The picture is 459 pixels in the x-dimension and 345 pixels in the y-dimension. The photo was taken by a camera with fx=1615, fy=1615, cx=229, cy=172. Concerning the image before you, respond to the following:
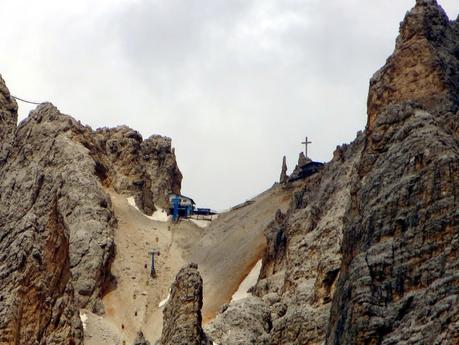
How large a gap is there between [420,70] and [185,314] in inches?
740

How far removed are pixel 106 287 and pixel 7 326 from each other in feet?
235

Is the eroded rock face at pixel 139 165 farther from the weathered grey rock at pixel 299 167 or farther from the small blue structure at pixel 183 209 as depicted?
the weathered grey rock at pixel 299 167

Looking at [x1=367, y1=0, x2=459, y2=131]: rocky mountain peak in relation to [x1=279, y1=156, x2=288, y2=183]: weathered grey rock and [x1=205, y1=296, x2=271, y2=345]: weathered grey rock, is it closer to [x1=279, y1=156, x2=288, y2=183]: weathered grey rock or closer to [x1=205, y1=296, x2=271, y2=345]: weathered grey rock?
[x1=205, y1=296, x2=271, y2=345]: weathered grey rock

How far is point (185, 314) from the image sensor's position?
89.6m

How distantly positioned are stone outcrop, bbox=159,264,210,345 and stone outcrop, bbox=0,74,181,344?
6634 millimetres

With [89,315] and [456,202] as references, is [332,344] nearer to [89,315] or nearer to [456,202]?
[456,202]

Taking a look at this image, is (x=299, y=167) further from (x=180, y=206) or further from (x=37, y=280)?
(x=37, y=280)

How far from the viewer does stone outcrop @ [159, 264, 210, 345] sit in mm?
88562

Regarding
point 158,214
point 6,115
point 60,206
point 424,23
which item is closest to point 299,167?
point 158,214

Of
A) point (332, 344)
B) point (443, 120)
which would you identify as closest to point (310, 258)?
point (443, 120)

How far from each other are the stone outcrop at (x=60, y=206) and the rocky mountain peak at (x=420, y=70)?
17.4 metres

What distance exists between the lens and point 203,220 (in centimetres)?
17225

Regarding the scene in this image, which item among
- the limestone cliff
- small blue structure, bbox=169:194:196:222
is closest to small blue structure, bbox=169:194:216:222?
small blue structure, bbox=169:194:196:222

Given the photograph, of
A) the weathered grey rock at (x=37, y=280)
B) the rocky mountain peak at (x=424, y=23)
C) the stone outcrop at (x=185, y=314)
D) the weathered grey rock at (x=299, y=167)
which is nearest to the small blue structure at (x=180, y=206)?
the weathered grey rock at (x=299, y=167)
